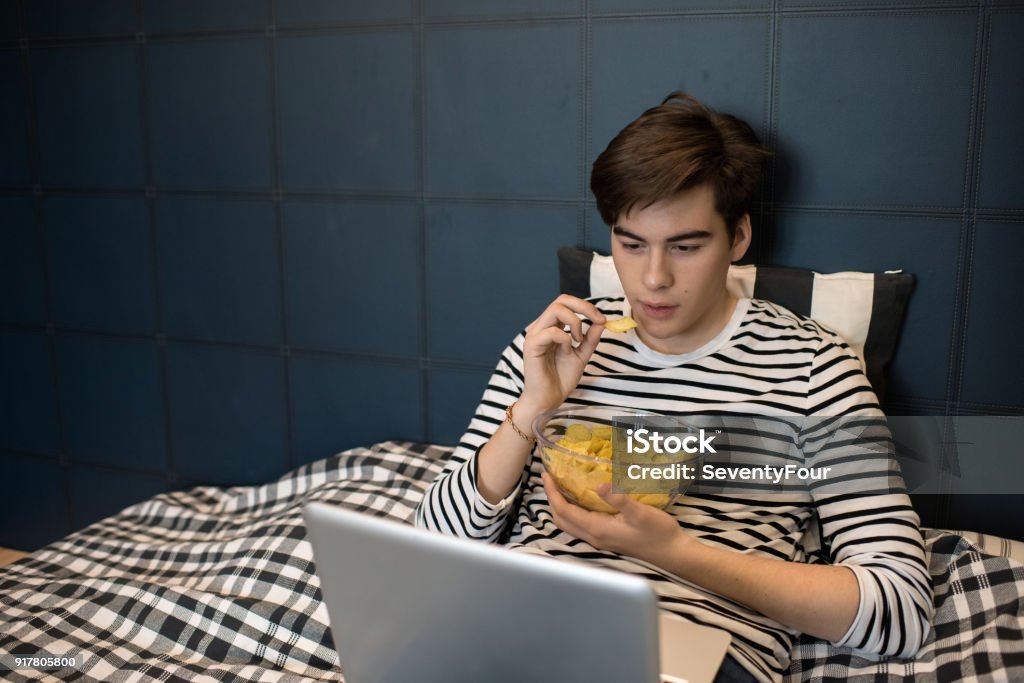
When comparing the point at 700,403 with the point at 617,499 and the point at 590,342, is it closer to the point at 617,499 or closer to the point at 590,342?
the point at 590,342

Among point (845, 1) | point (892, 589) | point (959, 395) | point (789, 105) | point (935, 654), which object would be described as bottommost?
point (935, 654)

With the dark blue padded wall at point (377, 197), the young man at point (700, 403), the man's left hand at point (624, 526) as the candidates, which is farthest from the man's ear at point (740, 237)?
the man's left hand at point (624, 526)

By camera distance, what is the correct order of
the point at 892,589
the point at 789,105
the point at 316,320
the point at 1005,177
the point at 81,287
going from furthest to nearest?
1. the point at 81,287
2. the point at 316,320
3. the point at 789,105
4. the point at 1005,177
5. the point at 892,589

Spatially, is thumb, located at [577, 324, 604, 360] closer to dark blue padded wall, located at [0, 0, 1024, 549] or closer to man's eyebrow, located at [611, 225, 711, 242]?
man's eyebrow, located at [611, 225, 711, 242]

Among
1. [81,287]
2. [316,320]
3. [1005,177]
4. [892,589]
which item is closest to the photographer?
[892,589]

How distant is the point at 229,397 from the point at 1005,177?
5.99 feet

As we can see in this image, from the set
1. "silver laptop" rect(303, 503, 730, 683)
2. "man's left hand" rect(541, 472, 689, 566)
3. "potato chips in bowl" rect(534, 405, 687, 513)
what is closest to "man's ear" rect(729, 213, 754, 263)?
"potato chips in bowl" rect(534, 405, 687, 513)

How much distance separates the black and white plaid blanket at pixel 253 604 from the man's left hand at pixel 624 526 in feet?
1.09

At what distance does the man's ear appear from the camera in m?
1.58

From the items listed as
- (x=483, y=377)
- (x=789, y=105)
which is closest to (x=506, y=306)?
(x=483, y=377)

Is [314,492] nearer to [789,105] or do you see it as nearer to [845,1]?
[789,105]

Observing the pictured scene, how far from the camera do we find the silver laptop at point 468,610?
796 millimetres

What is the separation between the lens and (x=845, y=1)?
1720 mm

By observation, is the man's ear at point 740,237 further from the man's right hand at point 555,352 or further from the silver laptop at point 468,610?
the silver laptop at point 468,610
